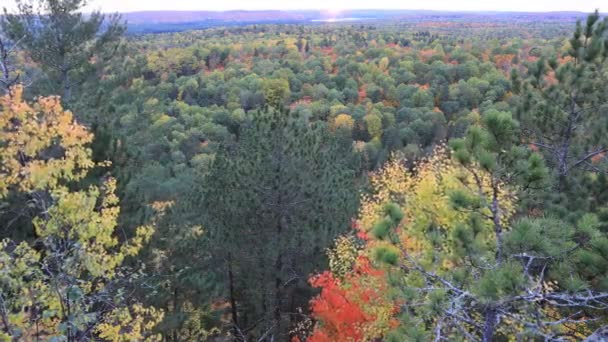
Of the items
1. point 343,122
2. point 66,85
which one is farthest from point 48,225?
point 343,122

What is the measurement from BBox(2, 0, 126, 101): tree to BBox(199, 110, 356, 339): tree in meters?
7.17

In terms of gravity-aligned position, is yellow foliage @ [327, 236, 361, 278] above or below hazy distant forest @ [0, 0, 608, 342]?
below

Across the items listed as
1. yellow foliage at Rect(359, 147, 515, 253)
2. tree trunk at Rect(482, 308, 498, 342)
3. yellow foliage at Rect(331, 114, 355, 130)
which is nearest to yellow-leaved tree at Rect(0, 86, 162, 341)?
tree trunk at Rect(482, 308, 498, 342)

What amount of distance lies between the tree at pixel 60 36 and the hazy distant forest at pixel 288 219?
59 mm

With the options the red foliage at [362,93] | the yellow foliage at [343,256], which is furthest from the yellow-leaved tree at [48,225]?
the red foliage at [362,93]

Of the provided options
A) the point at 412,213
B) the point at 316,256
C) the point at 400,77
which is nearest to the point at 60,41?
the point at 316,256

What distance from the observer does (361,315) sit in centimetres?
1230

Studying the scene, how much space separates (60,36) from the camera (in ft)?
57.8

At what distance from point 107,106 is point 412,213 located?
11.9 meters

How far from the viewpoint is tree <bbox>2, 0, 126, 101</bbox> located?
17047 millimetres

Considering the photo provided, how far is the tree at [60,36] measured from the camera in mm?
17047

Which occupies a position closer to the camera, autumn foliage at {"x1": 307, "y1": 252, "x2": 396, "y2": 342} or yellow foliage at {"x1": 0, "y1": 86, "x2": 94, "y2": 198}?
yellow foliage at {"x1": 0, "y1": 86, "x2": 94, "y2": 198}

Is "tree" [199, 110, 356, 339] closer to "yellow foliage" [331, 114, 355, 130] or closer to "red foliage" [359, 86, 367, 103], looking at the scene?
"yellow foliage" [331, 114, 355, 130]

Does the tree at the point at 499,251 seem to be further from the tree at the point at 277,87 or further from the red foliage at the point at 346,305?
the tree at the point at 277,87
